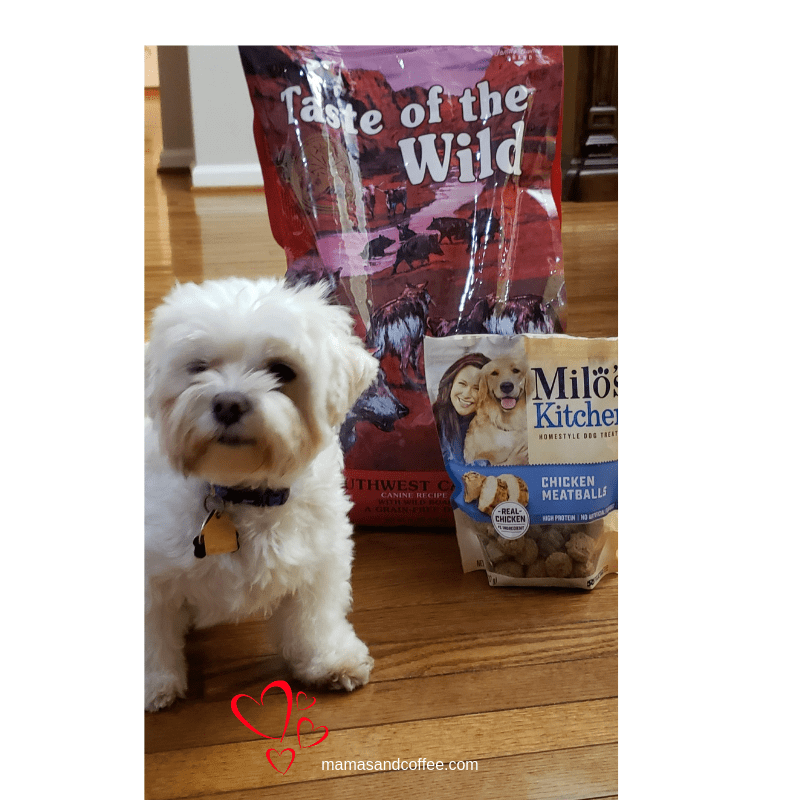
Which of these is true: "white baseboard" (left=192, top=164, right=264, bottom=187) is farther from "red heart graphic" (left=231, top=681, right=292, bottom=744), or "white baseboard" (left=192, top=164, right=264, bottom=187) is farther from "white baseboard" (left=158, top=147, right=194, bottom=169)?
"red heart graphic" (left=231, top=681, right=292, bottom=744)

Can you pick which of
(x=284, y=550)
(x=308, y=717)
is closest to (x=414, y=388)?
(x=284, y=550)

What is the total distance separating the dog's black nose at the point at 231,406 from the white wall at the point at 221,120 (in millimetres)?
287

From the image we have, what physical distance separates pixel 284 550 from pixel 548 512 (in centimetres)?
39

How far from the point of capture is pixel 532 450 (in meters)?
1.11

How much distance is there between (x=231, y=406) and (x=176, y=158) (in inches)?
11.1

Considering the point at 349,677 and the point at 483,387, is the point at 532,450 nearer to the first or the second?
the point at 483,387

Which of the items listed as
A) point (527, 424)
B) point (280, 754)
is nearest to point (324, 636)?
point (280, 754)

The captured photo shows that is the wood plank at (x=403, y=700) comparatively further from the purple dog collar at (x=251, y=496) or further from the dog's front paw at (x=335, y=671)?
the purple dog collar at (x=251, y=496)

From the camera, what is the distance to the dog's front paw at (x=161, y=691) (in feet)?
2.91

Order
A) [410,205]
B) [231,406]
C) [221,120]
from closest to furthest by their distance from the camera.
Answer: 1. [231,406]
2. [221,120]
3. [410,205]

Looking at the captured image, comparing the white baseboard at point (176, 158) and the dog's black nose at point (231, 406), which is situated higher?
the white baseboard at point (176, 158)

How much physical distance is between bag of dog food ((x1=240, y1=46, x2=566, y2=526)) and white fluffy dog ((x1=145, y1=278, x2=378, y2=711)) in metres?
0.24

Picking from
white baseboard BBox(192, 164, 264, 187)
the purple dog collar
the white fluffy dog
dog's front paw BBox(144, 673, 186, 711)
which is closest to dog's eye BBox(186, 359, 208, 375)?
the white fluffy dog

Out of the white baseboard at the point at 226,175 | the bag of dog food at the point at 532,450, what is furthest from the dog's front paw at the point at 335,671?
the white baseboard at the point at 226,175
